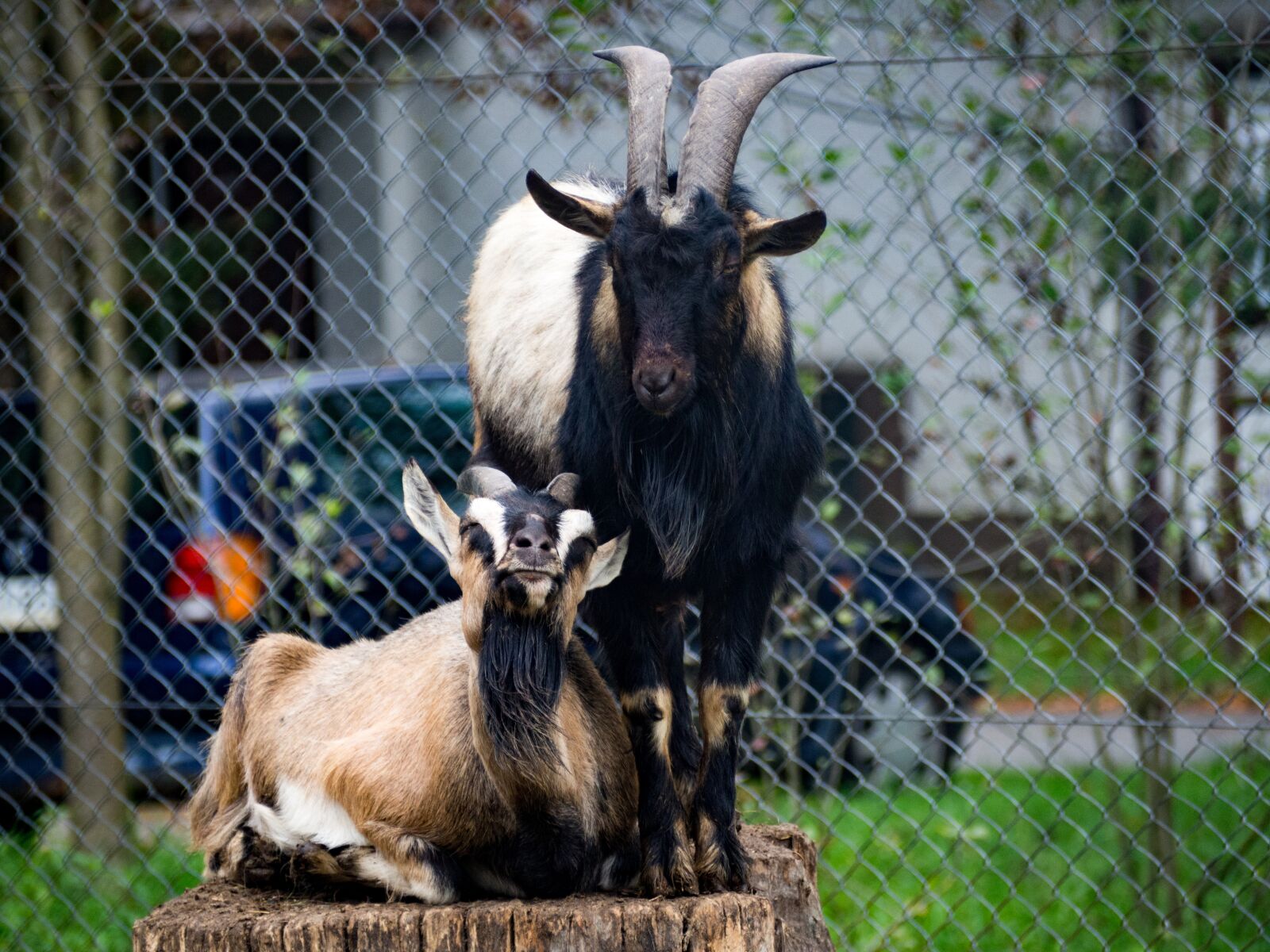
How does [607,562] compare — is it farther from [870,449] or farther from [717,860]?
[870,449]

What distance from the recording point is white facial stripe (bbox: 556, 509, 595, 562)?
101 inches

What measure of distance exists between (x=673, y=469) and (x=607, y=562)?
0.24 meters

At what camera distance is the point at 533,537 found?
2.51 metres

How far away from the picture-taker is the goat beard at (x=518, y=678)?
2537mm

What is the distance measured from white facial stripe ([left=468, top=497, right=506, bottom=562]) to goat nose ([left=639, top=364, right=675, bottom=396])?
0.37m

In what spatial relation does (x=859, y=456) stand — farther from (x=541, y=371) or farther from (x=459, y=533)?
(x=459, y=533)

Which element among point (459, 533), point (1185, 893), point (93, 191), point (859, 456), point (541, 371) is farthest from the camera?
point (93, 191)

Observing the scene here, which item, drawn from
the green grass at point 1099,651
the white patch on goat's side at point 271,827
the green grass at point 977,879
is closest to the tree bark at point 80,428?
the green grass at point 977,879

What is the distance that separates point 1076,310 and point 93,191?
346cm

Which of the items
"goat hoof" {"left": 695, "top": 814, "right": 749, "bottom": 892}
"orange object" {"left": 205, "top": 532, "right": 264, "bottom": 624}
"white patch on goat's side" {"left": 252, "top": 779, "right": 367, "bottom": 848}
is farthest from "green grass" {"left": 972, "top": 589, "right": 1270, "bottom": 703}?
"orange object" {"left": 205, "top": 532, "right": 264, "bottom": 624}

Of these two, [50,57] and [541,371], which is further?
[50,57]

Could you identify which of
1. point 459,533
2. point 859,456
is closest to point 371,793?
point 459,533

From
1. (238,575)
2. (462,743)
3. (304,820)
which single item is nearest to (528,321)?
(462,743)

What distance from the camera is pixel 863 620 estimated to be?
17.9ft
